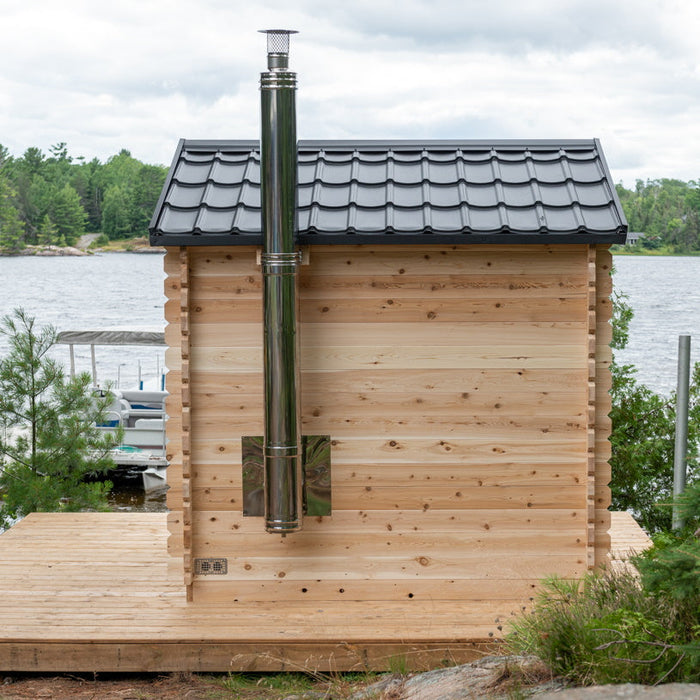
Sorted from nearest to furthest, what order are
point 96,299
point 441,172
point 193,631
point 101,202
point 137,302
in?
point 193,631
point 441,172
point 137,302
point 101,202
point 96,299

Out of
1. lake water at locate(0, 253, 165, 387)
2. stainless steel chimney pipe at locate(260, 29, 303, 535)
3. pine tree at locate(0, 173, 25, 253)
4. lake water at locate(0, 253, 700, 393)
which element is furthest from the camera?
pine tree at locate(0, 173, 25, 253)

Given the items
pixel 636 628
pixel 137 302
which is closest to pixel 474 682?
pixel 636 628

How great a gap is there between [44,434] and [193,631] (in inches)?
159

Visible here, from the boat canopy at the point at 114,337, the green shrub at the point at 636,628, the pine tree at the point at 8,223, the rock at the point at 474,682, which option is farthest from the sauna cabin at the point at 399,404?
the pine tree at the point at 8,223

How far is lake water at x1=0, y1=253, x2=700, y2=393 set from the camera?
23.3m

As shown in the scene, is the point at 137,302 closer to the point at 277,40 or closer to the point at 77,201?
the point at 77,201

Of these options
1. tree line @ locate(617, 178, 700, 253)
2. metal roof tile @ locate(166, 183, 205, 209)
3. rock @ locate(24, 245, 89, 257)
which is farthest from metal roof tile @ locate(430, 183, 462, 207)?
rock @ locate(24, 245, 89, 257)

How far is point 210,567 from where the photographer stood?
5.49 metres

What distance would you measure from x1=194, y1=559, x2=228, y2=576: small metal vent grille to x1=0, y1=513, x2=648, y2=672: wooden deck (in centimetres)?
18

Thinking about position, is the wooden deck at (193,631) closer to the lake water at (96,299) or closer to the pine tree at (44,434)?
the pine tree at (44,434)

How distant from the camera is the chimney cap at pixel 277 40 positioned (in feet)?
16.3

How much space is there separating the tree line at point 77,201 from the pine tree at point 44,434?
92.4 ft

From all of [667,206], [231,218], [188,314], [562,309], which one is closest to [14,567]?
[188,314]

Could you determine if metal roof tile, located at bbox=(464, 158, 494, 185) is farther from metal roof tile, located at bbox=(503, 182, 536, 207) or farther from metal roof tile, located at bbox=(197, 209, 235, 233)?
metal roof tile, located at bbox=(197, 209, 235, 233)
